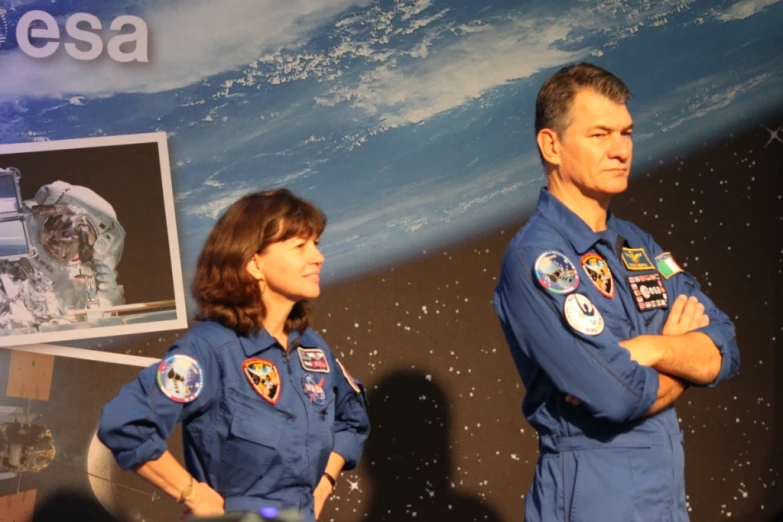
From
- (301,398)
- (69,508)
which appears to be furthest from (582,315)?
(69,508)

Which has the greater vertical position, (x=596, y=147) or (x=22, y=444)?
(x=596, y=147)

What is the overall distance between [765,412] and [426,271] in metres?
1.55

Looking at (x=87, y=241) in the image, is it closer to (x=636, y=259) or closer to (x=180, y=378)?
(x=180, y=378)

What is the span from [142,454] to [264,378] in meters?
0.37

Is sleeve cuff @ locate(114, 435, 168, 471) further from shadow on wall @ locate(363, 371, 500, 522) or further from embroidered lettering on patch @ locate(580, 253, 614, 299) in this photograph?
shadow on wall @ locate(363, 371, 500, 522)

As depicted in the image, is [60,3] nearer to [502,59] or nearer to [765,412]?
[502,59]

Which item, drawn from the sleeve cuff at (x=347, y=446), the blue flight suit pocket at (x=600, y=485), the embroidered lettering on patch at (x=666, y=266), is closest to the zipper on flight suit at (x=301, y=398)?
the sleeve cuff at (x=347, y=446)

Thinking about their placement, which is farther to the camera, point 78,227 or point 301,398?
point 78,227

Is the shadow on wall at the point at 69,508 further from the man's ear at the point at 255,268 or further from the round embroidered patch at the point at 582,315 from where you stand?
the round embroidered patch at the point at 582,315

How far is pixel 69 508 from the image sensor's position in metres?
3.77

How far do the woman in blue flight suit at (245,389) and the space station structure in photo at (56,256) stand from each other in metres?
1.13

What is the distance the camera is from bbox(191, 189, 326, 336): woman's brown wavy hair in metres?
2.74

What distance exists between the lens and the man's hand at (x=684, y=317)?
2605 mm

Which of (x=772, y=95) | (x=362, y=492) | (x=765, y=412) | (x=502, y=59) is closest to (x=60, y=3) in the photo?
(x=502, y=59)
